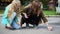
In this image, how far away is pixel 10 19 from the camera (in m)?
9.10

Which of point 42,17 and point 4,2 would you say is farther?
point 4,2

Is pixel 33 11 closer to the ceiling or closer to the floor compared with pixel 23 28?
closer to the ceiling

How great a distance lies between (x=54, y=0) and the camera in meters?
18.4

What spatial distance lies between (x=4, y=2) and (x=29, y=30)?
981cm

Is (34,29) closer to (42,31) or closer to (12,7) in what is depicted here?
(42,31)

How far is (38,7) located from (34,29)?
81cm

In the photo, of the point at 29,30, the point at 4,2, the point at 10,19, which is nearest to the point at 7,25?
the point at 10,19

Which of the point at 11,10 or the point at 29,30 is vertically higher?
the point at 11,10

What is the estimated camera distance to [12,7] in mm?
9180

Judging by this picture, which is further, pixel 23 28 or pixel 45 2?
pixel 45 2

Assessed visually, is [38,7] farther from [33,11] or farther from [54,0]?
[54,0]

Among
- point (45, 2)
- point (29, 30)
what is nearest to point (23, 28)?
point (29, 30)

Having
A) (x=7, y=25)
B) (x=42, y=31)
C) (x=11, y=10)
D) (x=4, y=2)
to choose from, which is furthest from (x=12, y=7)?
(x=4, y=2)

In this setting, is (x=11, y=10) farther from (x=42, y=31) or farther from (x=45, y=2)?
(x=45, y=2)
